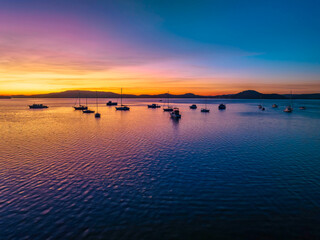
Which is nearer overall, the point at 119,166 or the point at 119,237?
the point at 119,237

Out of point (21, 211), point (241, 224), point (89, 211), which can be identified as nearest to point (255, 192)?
point (241, 224)

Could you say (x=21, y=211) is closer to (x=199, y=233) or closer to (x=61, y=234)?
(x=61, y=234)

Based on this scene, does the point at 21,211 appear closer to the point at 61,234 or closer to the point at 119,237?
the point at 61,234

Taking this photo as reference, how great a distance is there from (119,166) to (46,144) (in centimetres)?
2348

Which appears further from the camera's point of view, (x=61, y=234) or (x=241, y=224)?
(x=241, y=224)

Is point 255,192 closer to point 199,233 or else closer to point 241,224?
point 241,224

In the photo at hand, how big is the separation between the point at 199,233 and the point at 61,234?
388 inches

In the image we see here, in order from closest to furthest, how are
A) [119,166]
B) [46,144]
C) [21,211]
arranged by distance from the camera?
[21,211], [119,166], [46,144]

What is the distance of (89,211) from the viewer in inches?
631

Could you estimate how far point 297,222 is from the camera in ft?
47.4

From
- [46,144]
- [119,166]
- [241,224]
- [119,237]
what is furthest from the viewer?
[46,144]

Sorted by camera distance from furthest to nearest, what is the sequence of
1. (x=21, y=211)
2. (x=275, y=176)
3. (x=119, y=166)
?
(x=119, y=166) → (x=275, y=176) → (x=21, y=211)

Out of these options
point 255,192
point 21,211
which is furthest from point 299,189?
point 21,211

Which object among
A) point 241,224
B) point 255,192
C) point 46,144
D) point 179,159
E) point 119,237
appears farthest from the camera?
point 46,144
